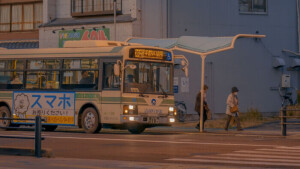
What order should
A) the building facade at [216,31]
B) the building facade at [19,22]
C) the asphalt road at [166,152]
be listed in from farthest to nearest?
the building facade at [19,22], the building facade at [216,31], the asphalt road at [166,152]

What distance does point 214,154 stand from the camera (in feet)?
51.2

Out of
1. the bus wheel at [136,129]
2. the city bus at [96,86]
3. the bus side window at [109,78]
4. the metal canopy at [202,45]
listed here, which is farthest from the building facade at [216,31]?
the bus side window at [109,78]

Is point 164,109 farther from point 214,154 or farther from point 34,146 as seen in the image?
point 34,146

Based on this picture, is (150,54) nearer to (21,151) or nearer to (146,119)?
(146,119)

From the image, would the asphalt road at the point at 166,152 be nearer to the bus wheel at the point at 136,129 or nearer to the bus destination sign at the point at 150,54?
the bus wheel at the point at 136,129

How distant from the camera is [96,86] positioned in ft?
78.6

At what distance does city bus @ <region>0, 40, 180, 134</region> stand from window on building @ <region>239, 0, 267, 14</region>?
12.9m

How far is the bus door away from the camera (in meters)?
23.3

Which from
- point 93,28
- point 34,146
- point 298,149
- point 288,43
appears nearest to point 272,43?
point 288,43

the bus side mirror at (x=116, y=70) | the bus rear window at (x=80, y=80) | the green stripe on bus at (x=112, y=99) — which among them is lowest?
the green stripe on bus at (x=112, y=99)

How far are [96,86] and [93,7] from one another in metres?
13.8

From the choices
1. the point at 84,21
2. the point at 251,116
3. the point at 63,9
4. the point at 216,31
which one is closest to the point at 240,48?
the point at 216,31

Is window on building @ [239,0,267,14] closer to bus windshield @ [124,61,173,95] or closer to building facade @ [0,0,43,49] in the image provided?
building facade @ [0,0,43,49]

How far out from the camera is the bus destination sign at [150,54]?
2353 cm
